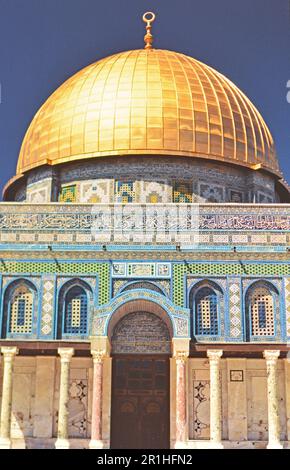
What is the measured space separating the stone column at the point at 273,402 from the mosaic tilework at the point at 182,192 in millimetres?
5647

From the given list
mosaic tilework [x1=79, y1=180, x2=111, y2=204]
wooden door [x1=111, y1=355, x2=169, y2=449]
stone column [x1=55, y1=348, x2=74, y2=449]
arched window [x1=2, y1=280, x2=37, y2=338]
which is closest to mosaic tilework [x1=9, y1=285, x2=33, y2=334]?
arched window [x1=2, y1=280, x2=37, y2=338]

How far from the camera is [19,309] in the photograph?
762 inches

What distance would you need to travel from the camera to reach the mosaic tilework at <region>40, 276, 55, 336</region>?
62.6 feet

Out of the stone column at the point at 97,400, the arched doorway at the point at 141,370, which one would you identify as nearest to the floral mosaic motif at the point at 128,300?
the stone column at the point at 97,400

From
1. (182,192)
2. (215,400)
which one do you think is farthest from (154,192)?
(215,400)

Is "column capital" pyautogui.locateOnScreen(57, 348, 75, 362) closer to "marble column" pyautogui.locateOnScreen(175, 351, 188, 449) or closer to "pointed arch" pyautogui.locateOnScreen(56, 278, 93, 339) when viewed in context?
"pointed arch" pyautogui.locateOnScreen(56, 278, 93, 339)

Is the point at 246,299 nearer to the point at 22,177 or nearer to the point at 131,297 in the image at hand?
the point at 131,297

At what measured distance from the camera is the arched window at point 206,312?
19156mm

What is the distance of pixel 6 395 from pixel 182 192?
25.5ft

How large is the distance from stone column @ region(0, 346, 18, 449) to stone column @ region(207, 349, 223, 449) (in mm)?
4670

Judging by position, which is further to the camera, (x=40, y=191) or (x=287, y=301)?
(x=40, y=191)

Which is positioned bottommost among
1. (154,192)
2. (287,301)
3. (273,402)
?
(273,402)

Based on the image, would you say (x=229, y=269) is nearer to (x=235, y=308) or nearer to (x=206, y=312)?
(x=235, y=308)
